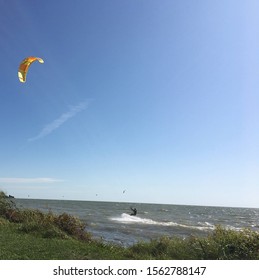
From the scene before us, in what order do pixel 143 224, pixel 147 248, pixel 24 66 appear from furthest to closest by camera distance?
pixel 143 224 < pixel 147 248 < pixel 24 66

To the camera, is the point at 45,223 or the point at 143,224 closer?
the point at 45,223

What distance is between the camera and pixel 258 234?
13.7 meters

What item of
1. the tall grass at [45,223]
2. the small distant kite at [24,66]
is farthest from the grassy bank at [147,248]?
the small distant kite at [24,66]

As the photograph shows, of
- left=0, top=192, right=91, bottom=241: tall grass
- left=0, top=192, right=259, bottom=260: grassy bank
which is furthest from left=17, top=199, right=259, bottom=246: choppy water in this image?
left=0, top=192, right=259, bottom=260: grassy bank

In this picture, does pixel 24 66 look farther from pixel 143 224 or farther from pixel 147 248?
pixel 143 224

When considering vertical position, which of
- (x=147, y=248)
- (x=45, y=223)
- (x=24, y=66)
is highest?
(x=24, y=66)

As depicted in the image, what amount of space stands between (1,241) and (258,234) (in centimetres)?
1117

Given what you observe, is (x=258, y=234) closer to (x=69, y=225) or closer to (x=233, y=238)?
(x=233, y=238)

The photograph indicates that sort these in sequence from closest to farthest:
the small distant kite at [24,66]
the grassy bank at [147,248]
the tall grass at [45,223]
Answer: the grassy bank at [147,248]
the small distant kite at [24,66]
the tall grass at [45,223]

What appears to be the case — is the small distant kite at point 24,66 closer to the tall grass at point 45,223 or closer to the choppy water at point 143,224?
the tall grass at point 45,223

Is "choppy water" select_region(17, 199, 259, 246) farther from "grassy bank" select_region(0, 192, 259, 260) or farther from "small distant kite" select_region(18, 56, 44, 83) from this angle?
"small distant kite" select_region(18, 56, 44, 83)

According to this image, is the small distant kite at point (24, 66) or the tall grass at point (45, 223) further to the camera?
the tall grass at point (45, 223)

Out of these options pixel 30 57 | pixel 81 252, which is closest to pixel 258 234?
pixel 81 252

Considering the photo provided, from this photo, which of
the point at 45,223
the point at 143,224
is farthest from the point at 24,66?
the point at 143,224
